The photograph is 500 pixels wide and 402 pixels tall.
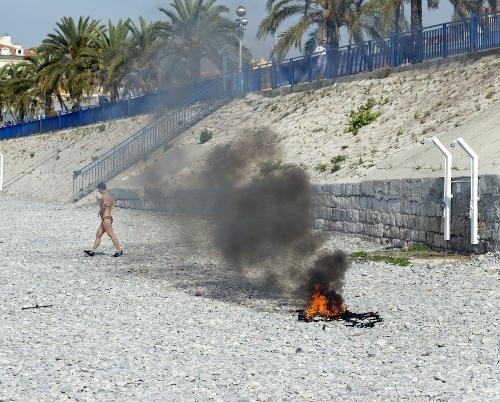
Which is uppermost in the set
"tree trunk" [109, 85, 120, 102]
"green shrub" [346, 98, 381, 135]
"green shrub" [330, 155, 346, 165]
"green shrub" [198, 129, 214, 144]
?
"tree trunk" [109, 85, 120, 102]

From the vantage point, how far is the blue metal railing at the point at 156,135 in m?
36.1

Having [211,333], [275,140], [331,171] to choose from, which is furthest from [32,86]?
[211,333]

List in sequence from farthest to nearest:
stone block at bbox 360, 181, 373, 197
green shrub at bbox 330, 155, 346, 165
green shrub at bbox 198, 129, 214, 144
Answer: green shrub at bbox 198, 129, 214, 144 < green shrub at bbox 330, 155, 346, 165 < stone block at bbox 360, 181, 373, 197

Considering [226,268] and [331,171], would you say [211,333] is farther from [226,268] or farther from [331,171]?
[331,171]

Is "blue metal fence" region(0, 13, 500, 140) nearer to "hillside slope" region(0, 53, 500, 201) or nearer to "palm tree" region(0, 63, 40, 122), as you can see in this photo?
"hillside slope" region(0, 53, 500, 201)

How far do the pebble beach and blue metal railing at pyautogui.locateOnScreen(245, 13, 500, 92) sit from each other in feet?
39.9

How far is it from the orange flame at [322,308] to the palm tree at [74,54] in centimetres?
4435

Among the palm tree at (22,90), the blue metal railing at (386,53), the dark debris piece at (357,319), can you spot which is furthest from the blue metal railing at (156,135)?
the palm tree at (22,90)

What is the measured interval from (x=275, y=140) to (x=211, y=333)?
61.4 feet

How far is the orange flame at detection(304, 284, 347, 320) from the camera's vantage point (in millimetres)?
10805

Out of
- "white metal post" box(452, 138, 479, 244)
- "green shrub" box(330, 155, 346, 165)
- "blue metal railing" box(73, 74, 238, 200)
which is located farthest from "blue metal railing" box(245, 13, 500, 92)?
"white metal post" box(452, 138, 479, 244)

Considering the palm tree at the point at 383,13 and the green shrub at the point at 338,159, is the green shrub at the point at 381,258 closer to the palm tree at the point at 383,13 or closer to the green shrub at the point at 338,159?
the green shrub at the point at 338,159

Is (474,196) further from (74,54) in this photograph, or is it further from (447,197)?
(74,54)

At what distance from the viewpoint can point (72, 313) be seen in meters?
11.3
